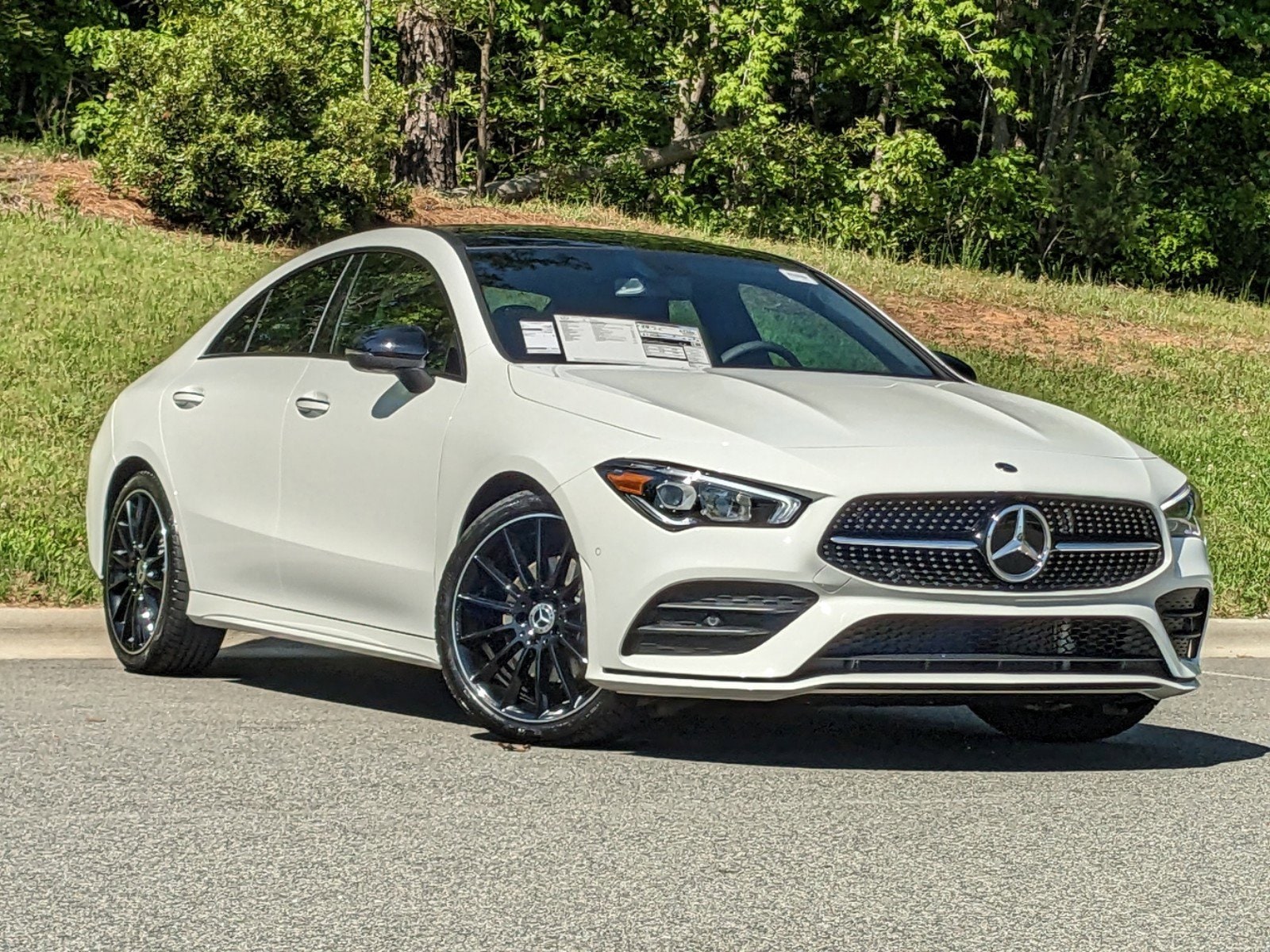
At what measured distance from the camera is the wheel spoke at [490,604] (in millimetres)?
5984

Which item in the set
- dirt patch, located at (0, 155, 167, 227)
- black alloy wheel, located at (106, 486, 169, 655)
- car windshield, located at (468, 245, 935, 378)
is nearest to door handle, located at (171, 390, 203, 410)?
black alloy wheel, located at (106, 486, 169, 655)

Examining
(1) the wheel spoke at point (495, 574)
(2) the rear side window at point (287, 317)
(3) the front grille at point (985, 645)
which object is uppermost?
(2) the rear side window at point (287, 317)

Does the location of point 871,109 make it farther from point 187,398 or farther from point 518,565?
point 518,565

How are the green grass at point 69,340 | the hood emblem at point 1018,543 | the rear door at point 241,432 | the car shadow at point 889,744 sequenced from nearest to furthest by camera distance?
the hood emblem at point 1018,543 → the car shadow at point 889,744 → the rear door at point 241,432 → the green grass at point 69,340

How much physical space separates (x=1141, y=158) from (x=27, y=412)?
3157 cm

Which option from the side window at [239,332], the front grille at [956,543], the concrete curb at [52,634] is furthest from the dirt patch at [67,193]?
the front grille at [956,543]

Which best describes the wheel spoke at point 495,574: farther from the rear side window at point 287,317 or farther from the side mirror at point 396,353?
the rear side window at point 287,317

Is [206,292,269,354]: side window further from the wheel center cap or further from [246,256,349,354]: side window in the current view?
the wheel center cap

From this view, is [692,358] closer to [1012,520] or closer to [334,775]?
[1012,520]

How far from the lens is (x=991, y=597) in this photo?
563 centimetres

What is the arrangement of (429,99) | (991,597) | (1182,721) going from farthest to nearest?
(429,99) < (1182,721) < (991,597)

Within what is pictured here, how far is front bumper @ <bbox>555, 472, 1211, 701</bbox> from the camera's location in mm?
5500

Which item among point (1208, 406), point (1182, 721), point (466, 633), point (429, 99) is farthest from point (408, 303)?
point (429, 99)

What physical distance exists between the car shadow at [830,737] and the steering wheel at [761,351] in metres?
1.17
